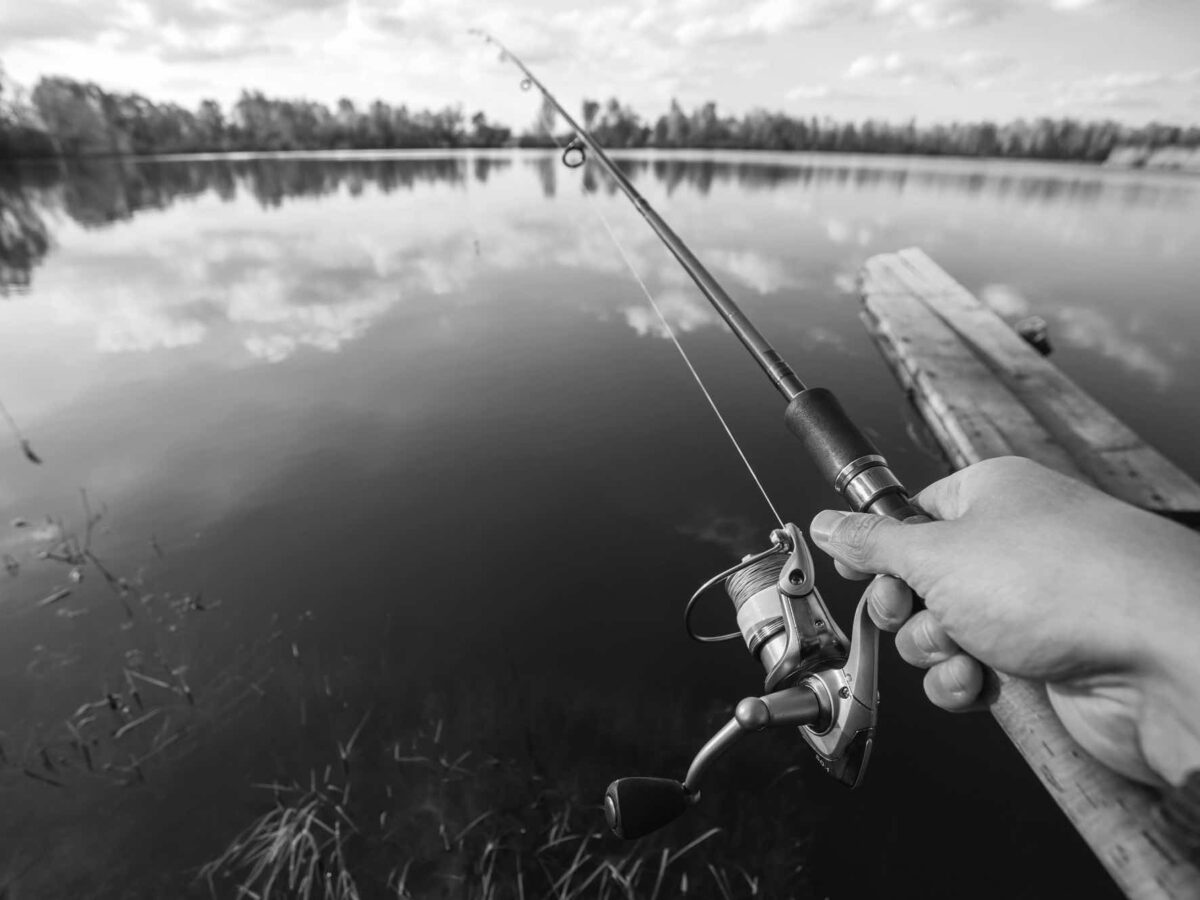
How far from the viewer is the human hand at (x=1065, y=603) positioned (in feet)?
3.39

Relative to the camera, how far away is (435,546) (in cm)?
615

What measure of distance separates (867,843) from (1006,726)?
3.10m

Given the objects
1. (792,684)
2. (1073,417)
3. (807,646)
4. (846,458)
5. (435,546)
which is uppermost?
(846,458)

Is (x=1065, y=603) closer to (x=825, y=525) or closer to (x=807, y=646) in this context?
(x=825, y=525)

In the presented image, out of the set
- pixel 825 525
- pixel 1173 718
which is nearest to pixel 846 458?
pixel 825 525

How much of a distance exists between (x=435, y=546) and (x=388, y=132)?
13633cm

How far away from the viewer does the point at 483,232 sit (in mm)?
23047

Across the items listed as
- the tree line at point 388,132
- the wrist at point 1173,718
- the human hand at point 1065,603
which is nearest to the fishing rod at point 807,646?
the human hand at point 1065,603

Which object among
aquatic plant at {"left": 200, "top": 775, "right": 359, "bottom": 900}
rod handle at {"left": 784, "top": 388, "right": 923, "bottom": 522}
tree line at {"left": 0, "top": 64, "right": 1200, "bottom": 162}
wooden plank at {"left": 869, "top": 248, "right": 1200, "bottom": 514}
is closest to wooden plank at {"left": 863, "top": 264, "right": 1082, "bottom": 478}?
wooden plank at {"left": 869, "top": 248, "right": 1200, "bottom": 514}

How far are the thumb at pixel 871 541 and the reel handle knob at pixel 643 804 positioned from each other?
1.04 metres

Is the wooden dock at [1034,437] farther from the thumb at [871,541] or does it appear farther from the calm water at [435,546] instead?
the calm water at [435,546]

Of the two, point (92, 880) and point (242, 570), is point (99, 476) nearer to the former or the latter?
point (242, 570)

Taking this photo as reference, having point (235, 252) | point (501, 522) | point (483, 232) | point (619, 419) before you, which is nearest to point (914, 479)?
point (619, 419)

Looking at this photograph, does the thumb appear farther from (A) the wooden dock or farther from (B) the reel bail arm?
(B) the reel bail arm
